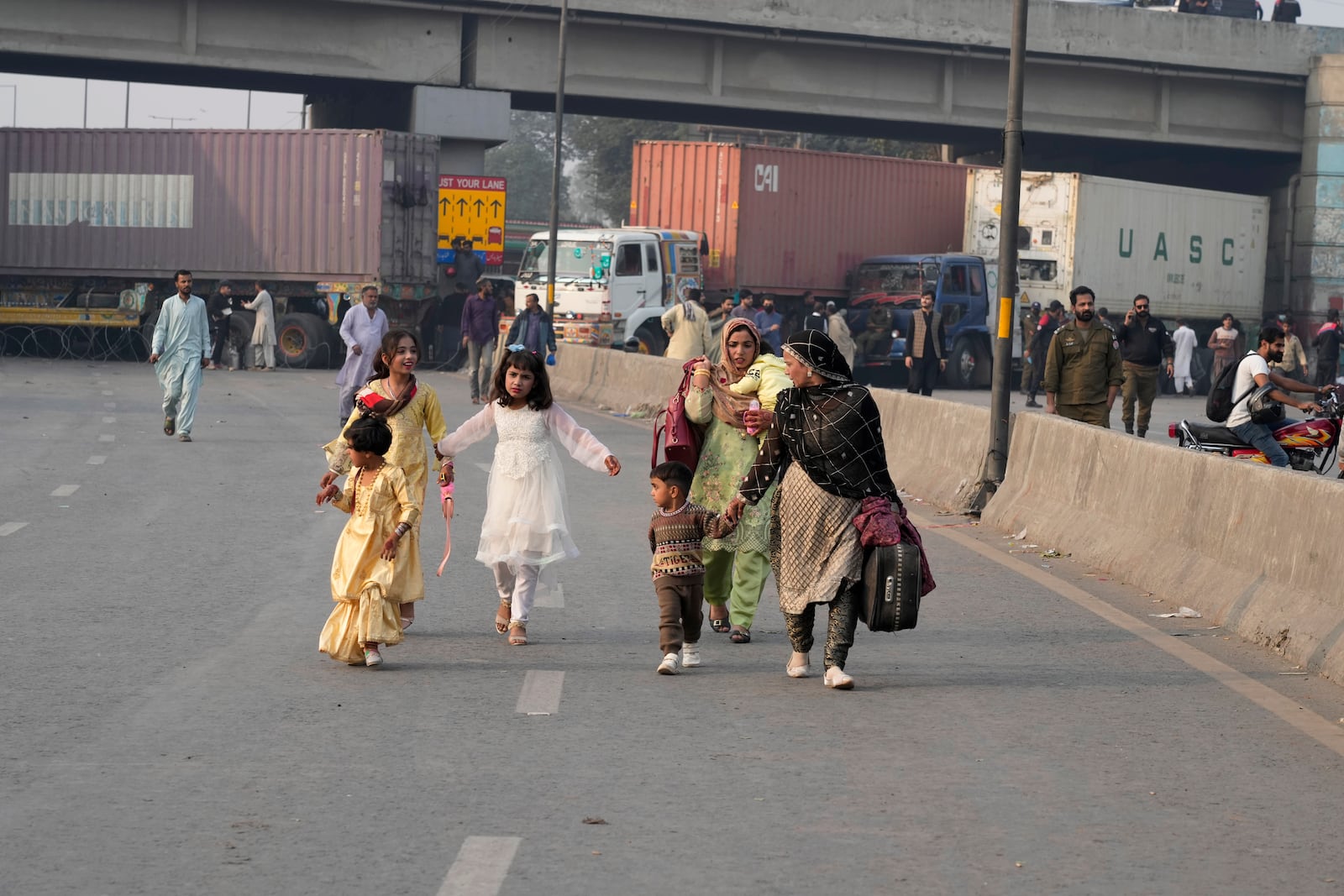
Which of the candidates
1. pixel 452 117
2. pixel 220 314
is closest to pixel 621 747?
pixel 220 314

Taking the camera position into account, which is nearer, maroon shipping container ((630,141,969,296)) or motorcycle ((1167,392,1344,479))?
motorcycle ((1167,392,1344,479))

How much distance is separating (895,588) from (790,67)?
33758mm

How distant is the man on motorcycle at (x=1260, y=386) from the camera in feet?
45.7

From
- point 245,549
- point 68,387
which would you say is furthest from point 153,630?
point 68,387

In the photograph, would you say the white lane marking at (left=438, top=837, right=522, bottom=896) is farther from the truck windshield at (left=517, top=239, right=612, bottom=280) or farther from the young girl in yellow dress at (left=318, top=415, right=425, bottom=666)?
the truck windshield at (left=517, top=239, right=612, bottom=280)

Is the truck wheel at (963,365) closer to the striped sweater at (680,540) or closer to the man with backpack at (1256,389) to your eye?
the man with backpack at (1256,389)

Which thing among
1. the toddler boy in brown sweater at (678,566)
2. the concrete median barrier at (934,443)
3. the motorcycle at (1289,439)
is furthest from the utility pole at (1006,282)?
the toddler boy in brown sweater at (678,566)

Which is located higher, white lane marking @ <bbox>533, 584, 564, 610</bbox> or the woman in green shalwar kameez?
the woman in green shalwar kameez

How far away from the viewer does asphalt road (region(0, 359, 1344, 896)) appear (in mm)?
4785

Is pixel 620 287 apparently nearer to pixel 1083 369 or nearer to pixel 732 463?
pixel 1083 369

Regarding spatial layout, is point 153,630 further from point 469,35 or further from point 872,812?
point 469,35

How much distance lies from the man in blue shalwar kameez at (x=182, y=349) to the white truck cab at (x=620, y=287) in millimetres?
14766

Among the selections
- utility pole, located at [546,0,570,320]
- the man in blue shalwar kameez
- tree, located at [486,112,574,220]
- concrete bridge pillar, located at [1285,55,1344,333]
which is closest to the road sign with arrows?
utility pole, located at [546,0,570,320]

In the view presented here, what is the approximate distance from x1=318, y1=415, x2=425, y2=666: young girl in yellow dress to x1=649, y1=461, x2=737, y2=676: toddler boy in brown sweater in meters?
0.99
